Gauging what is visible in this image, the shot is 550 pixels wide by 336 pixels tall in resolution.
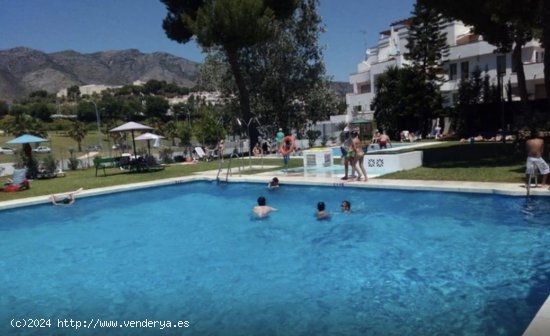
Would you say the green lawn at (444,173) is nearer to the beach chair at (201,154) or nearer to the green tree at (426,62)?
the beach chair at (201,154)

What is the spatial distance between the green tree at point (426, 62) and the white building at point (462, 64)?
51.7 inches

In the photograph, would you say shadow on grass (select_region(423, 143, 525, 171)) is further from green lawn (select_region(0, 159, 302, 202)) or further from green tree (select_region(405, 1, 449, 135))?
green tree (select_region(405, 1, 449, 135))

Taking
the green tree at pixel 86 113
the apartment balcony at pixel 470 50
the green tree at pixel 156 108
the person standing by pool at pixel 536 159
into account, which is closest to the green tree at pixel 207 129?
the person standing by pool at pixel 536 159

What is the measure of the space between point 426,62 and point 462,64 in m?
9.96

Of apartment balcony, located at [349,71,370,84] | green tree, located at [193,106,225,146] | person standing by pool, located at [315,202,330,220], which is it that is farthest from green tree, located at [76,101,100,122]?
person standing by pool, located at [315,202,330,220]

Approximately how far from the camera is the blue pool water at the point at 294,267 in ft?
18.7

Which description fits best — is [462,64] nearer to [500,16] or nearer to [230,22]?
[230,22]

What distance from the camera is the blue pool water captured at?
5.70 meters

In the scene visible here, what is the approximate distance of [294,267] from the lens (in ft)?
25.8

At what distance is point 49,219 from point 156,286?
7008 mm

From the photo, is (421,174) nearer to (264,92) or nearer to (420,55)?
(264,92)

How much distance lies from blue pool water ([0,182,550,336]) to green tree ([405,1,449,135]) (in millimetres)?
23714

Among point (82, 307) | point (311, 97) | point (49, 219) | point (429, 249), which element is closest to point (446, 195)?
point (429, 249)

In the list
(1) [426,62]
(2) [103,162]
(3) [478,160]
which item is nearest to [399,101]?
(1) [426,62]
